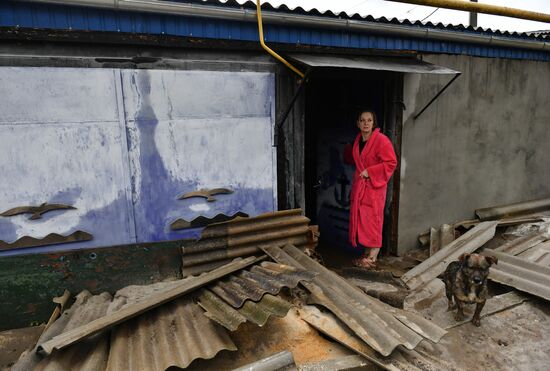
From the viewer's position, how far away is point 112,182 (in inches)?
165

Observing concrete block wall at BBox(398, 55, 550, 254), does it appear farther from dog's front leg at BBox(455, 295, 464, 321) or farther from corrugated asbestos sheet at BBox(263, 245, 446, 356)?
corrugated asbestos sheet at BBox(263, 245, 446, 356)

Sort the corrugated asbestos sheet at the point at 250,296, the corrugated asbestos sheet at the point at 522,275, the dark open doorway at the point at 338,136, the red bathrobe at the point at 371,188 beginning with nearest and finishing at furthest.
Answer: the corrugated asbestos sheet at the point at 250,296 < the corrugated asbestos sheet at the point at 522,275 < the red bathrobe at the point at 371,188 < the dark open doorway at the point at 338,136

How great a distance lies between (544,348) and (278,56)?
4.11m

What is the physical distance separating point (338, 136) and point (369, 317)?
12.5ft

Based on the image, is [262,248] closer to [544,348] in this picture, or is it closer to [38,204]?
[38,204]

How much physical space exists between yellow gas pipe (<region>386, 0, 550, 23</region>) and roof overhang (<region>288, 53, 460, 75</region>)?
737 mm

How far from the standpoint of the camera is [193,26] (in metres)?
4.17

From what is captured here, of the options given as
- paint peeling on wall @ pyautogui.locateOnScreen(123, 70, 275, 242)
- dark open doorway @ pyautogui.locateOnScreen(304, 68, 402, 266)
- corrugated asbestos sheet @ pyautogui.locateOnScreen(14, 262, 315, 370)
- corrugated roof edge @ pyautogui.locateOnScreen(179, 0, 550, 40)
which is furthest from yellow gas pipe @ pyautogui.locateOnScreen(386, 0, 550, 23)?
corrugated asbestos sheet @ pyautogui.locateOnScreen(14, 262, 315, 370)

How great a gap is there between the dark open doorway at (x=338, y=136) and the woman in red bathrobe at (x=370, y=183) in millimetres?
684

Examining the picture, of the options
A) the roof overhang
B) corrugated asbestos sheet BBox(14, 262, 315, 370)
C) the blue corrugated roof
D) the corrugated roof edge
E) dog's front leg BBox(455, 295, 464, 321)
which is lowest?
dog's front leg BBox(455, 295, 464, 321)

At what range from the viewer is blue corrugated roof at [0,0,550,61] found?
359 cm

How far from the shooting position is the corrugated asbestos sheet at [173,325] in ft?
9.60

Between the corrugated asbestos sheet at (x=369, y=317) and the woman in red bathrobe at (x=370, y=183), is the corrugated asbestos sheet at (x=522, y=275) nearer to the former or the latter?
the woman in red bathrobe at (x=370, y=183)

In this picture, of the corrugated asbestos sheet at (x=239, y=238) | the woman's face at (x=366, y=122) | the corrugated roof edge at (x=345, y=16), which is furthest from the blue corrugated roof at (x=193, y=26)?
the corrugated asbestos sheet at (x=239, y=238)
